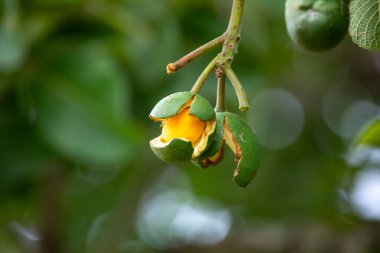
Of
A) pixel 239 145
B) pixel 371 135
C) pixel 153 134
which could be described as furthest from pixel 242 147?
pixel 153 134

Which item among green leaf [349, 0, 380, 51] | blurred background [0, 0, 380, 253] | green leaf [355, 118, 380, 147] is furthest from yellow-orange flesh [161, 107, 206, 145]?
blurred background [0, 0, 380, 253]

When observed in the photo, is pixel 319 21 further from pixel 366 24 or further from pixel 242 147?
pixel 242 147

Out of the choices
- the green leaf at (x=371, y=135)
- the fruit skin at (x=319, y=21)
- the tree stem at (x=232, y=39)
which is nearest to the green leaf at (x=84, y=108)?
the green leaf at (x=371, y=135)

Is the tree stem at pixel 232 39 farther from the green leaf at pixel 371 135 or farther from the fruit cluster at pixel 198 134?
the green leaf at pixel 371 135

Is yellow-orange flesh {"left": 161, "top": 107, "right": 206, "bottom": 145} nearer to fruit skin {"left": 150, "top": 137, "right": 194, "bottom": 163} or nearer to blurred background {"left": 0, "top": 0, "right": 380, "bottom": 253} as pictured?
fruit skin {"left": 150, "top": 137, "right": 194, "bottom": 163}

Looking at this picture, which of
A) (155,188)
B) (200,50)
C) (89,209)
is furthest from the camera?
(155,188)

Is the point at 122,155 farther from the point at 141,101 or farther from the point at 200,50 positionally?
the point at 200,50

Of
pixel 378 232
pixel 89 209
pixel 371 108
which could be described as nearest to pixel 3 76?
pixel 89 209
